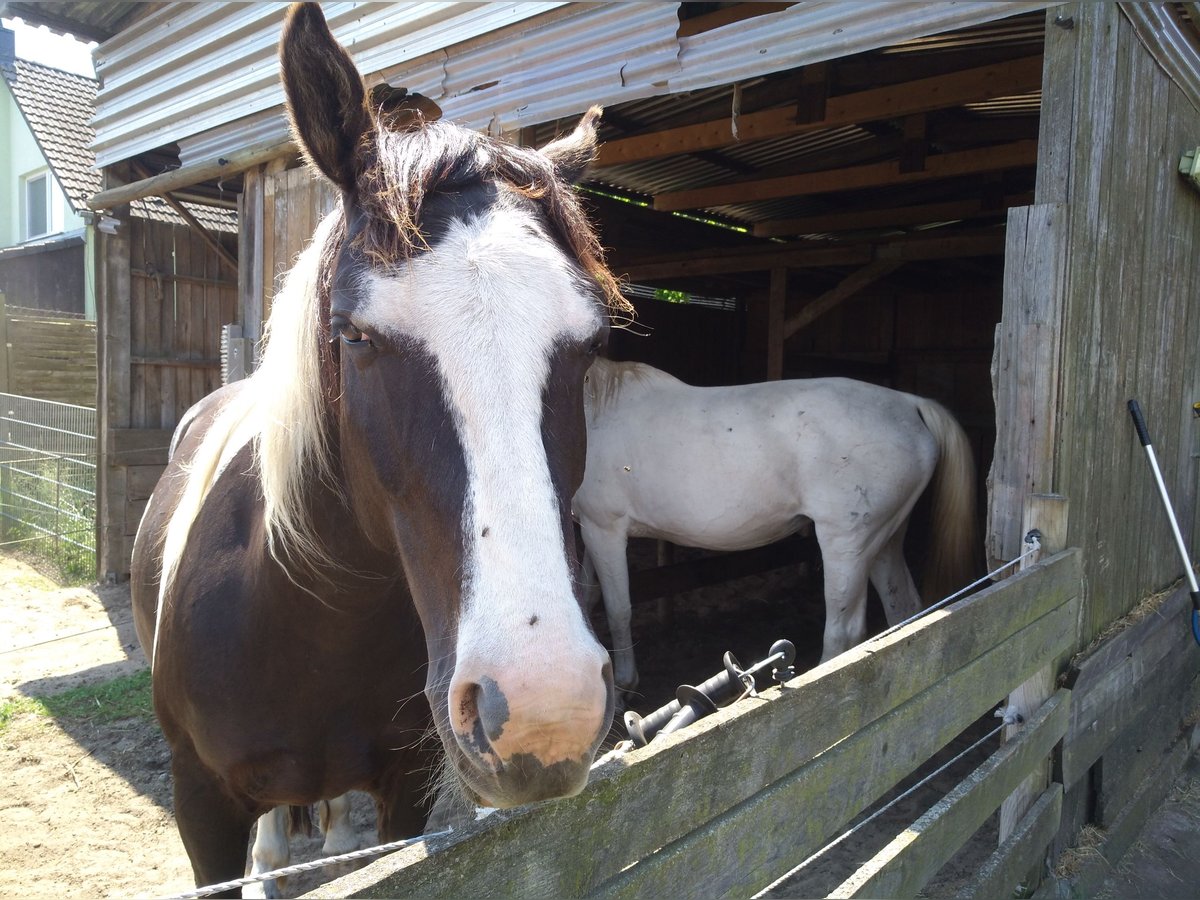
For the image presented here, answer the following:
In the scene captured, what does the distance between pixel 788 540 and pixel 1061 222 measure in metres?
4.53

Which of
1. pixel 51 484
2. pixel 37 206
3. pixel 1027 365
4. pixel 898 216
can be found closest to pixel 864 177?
pixel 898 216

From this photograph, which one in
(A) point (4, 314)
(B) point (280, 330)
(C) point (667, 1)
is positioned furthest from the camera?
(A) point (4, 314)

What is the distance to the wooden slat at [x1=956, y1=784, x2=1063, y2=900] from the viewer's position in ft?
7.02

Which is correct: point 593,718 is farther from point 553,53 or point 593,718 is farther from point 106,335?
point 106,335

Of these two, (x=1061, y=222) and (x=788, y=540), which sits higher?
(x=1061, y=222)

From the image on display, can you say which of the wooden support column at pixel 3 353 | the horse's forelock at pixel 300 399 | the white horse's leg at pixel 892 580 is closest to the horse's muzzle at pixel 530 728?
the horse's forelock at pixel 300 399

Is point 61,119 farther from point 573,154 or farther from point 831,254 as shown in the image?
point 573,154

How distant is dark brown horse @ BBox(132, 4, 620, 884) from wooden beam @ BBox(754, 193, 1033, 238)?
5.34 m

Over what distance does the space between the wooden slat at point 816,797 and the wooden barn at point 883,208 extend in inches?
0.4

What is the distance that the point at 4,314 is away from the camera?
10.9m

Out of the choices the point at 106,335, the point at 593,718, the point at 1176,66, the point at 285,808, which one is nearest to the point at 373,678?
the point at 593,718

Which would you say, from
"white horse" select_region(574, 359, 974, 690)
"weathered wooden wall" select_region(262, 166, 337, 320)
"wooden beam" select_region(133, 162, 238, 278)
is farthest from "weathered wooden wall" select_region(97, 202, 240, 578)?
"white horse" select_region(574, 359, 974, 690)

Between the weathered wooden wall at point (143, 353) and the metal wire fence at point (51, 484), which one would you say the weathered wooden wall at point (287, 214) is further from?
the metal wire fence at point (51, 484)

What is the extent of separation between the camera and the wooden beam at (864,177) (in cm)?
471
